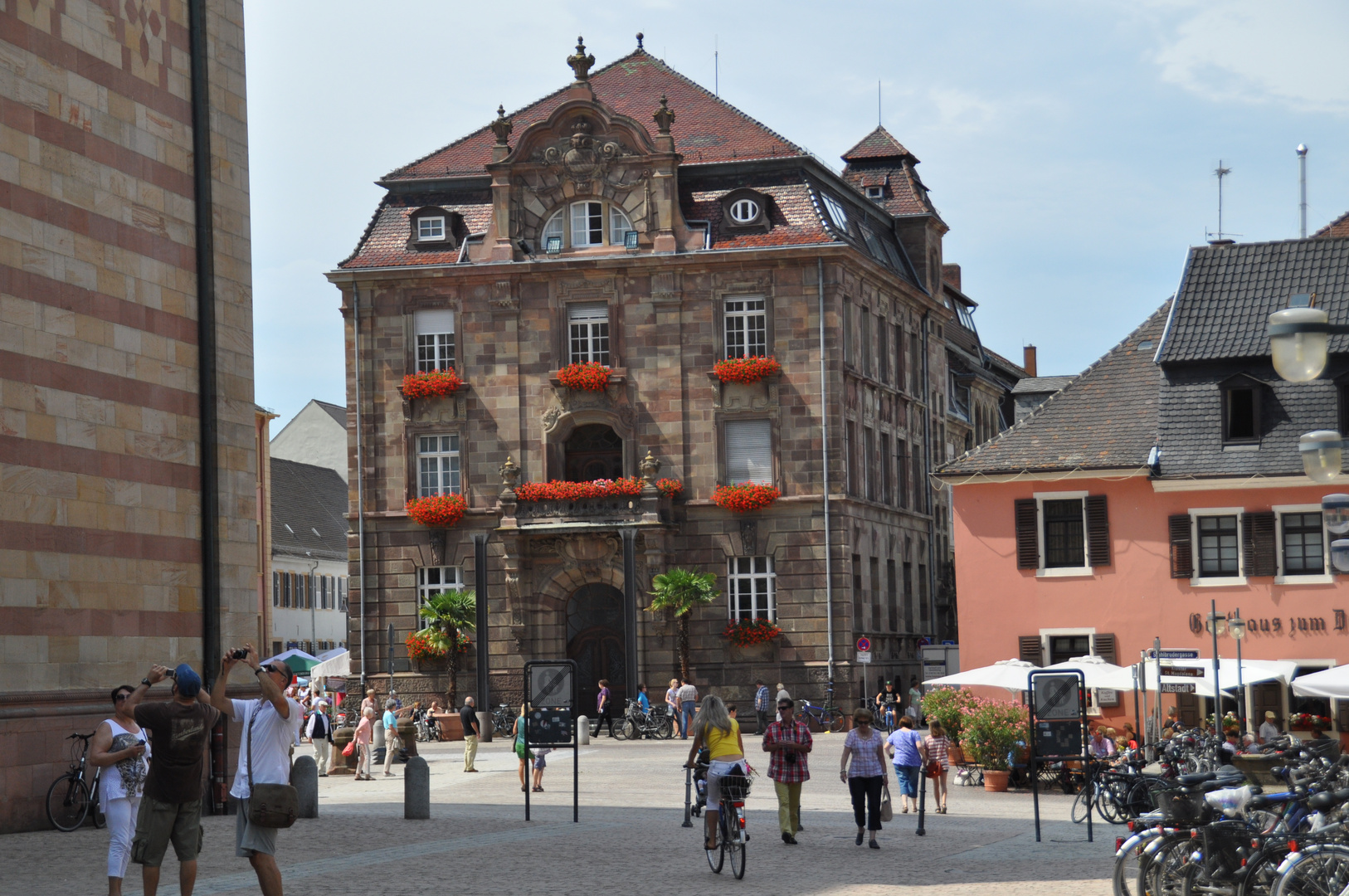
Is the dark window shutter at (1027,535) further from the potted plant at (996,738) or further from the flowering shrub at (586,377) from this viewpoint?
the flowering shrub at (586,377)

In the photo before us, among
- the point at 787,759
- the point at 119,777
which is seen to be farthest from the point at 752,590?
the point at 119,777

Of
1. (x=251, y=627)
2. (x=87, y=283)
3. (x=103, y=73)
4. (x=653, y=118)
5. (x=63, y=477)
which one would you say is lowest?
(x=251, y=627)

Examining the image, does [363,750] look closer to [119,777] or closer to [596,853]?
[596,853]

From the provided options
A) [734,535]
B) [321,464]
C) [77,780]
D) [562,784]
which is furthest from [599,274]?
[321,464]

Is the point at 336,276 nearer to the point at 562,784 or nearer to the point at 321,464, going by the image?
the point at 562,784

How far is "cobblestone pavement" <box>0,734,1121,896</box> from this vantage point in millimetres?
16719

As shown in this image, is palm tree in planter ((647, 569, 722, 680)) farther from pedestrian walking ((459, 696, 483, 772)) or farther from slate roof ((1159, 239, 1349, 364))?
slate roof ((1159, 239, 1349, 364))

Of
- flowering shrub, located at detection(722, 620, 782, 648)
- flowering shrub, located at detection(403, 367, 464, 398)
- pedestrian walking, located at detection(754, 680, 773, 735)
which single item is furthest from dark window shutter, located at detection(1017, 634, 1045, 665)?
flowering shrub, located at detection(403, 367, 464, 398)

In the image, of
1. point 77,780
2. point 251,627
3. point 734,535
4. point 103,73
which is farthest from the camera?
point 734,535

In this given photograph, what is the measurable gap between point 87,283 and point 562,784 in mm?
12420

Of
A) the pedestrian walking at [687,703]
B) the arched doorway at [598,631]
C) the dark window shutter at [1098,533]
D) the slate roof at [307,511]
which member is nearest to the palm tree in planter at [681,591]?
the arched doorway at [598,631]

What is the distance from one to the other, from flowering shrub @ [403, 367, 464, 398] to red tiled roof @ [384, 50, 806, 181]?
234 inches

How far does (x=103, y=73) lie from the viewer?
24219mm

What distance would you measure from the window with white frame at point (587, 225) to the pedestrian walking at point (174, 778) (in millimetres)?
38479
